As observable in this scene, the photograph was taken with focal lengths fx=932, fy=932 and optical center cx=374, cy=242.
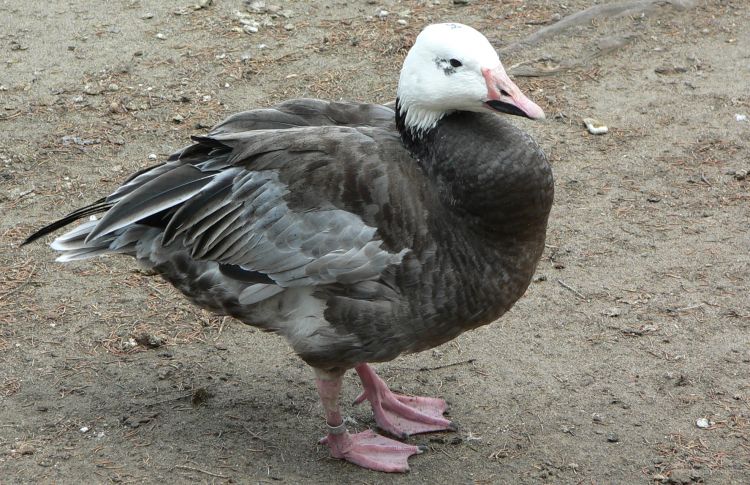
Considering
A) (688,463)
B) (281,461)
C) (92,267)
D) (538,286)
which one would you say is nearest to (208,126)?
(92,267)

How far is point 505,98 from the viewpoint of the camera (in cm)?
410

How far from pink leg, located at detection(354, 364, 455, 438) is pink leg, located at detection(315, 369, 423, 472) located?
0.15m

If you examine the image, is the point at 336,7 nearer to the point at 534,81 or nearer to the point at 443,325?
the point at 534,81

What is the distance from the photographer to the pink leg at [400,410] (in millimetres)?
4898

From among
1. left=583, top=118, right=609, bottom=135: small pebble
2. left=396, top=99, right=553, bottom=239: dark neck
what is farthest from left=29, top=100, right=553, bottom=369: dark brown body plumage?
left=583, top=118, right=609, bottom=135: small pebble

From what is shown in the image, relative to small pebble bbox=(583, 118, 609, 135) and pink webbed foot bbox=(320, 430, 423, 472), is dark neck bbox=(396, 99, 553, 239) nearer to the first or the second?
Result: pink webbed foot bbox=(320, 430, 423, 472)

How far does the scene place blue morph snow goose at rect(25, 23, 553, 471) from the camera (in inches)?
165

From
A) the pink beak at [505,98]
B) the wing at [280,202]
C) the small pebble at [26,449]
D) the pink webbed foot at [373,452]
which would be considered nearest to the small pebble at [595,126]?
the wing at [280,202]

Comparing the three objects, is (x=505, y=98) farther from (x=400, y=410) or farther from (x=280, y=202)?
(x=400, y=410)

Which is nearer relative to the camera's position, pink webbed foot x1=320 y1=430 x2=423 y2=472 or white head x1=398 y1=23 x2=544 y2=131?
white head x1=398 y1=23 x2=544 y2=131

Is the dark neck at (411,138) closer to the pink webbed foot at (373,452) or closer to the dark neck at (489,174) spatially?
the dark neck at (489,174)

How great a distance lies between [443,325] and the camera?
427cm

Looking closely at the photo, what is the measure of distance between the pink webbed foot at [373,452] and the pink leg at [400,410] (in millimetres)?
147

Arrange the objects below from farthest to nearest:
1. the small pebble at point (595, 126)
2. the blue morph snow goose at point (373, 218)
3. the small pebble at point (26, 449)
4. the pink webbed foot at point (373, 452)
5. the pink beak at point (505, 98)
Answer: the small pebble at point (595, 126)
the pink webbed foot at point (373, 452)
the small pebble at point (26, 449)
the blue morph snow goose at point (373, 218)
the pink beak at point (505, 98)
